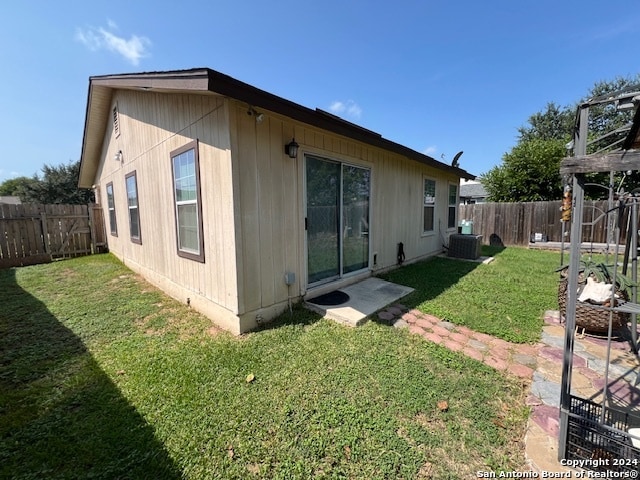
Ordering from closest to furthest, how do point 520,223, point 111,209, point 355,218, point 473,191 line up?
point 355,218
point 111,209
point 520,223
point 473,191

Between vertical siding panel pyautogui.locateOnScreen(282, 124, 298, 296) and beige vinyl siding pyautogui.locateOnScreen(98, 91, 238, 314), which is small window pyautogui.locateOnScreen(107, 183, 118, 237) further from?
vertical siding panel pyautogui.locateOnScreen(282, 124, 298, 296)

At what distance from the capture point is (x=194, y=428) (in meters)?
1.81

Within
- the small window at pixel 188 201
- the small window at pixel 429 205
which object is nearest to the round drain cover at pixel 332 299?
the small window at pixel 188 201

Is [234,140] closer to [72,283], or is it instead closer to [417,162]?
[417,162]

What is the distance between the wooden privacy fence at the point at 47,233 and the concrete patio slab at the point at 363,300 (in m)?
9.45

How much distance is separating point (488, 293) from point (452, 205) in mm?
5186

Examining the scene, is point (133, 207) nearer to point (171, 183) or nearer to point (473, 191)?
point (171, 183)

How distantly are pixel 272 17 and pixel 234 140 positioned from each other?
469 centimetres

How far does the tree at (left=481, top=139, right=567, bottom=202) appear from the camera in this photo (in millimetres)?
12539

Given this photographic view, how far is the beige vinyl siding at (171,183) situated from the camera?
3.12 meters

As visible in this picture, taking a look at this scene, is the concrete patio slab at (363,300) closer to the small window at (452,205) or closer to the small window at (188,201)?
the small window at (188,201)

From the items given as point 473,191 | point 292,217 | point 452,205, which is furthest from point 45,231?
point 473,191

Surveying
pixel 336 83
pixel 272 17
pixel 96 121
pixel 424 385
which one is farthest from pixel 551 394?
pixel 96 121

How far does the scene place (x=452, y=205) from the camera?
888 cm
